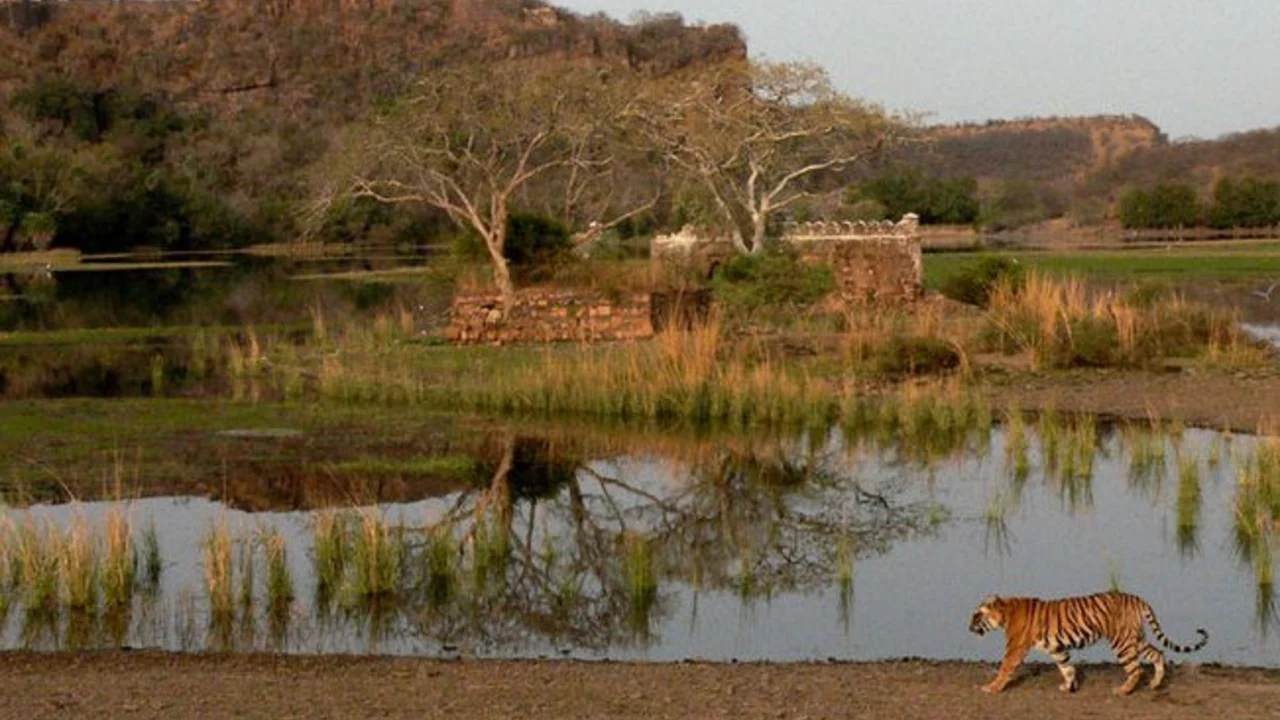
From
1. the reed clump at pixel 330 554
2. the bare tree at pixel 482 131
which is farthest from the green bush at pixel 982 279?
the reed clump at pixel 330 554

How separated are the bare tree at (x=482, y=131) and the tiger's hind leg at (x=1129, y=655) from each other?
21566 mm

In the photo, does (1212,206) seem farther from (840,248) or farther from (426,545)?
(426,545)

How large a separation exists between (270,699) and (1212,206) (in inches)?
3146

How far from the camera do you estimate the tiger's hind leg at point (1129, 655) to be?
8.55 meters

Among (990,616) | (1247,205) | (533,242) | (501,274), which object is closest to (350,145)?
(533,242)

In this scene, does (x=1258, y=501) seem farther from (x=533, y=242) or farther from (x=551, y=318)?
(x=533, y=242)

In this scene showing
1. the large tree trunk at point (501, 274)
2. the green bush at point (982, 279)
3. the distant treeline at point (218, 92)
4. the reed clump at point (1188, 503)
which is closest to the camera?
the reed clump at point (1188, 503)

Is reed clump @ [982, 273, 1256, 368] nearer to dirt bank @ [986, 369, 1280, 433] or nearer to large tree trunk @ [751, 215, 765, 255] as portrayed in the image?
dirt bank @ [986, 369, 1280, 433]

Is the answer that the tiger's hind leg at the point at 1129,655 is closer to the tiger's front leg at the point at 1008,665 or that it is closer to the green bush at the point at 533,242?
the tiger's front leg at the point at 1008,665

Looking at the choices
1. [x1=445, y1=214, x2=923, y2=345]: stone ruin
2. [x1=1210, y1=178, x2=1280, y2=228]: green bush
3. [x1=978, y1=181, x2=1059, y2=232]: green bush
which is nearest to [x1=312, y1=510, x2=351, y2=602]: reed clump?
[x1=445, y1=214, x2=923, y2=345]: stone ruin

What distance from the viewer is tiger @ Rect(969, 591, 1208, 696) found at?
28.1ft

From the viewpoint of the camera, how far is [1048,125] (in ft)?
493

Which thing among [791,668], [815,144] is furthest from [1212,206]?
[791,668]

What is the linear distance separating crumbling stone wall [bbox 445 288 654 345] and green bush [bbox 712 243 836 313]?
1.50 metres
